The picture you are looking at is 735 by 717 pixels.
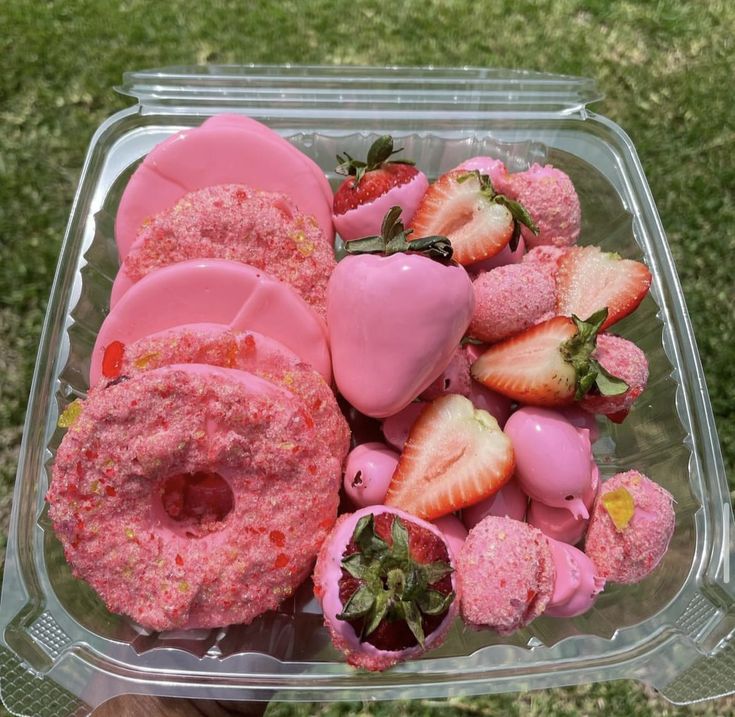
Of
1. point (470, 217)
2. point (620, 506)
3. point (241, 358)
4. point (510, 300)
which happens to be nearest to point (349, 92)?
point (470, 217)

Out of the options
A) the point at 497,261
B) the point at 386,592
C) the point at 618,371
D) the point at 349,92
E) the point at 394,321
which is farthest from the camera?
the point at 349,92

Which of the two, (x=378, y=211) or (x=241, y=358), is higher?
(x=378, y=211)

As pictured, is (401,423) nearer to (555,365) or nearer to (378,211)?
(555,365)

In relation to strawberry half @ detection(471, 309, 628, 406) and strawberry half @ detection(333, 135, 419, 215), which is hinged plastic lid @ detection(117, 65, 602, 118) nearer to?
strawberry half @ detection(333, 135, 419, 215)

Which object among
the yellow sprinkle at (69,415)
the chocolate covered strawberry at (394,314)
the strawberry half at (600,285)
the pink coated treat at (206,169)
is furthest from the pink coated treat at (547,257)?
the yellow sprinkle at (69,415)

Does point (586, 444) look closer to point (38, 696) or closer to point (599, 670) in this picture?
point (599, 670)

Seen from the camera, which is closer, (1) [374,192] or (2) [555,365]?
(2) [555,365]

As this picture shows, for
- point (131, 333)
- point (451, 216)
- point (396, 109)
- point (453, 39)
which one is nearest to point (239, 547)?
point (131, 333)
